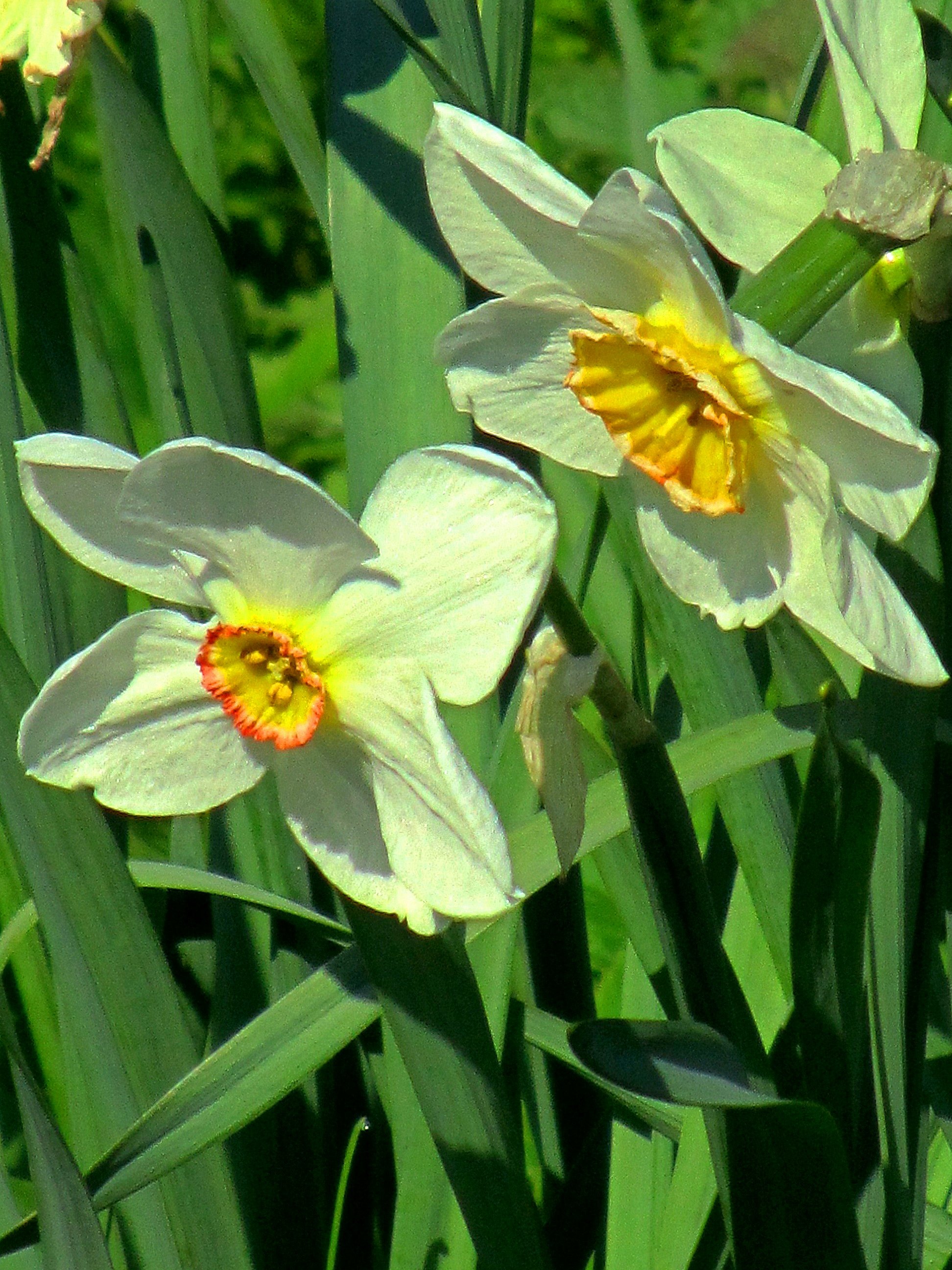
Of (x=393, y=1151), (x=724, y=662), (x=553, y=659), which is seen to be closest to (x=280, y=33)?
(x=724, y=662)

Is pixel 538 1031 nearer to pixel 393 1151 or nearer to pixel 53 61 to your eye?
pixel 393 1151

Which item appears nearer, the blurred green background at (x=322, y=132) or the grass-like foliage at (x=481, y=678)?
the grass-like foliage at (x=481, y=678)

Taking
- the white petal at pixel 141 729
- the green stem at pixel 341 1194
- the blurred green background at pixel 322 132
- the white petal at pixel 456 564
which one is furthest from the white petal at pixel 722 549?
the blurred green background at pixel 322 132

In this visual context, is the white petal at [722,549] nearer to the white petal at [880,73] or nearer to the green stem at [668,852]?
the green stem at [668,852]

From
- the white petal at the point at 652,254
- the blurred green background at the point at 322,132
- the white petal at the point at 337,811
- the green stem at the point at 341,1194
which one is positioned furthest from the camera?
the blurred green background at the point at 322,132

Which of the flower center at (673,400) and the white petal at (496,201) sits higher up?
→ the white petal at (496,201)

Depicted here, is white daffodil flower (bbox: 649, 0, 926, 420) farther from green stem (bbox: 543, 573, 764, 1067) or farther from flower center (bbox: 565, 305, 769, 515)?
green stem (bbox: 543, 573, 764, 1067)
